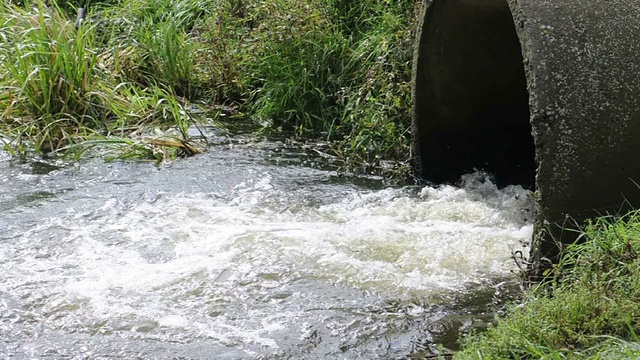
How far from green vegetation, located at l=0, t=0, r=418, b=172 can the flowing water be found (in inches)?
17.7

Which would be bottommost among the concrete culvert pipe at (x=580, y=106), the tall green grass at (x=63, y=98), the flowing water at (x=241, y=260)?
the flowing water at (x=241, y=260)

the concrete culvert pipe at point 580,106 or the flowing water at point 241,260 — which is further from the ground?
the concrete culvert pipe at point 580,106

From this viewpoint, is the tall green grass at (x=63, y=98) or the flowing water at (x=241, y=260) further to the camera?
the tall green grass at (x=63, y=98)

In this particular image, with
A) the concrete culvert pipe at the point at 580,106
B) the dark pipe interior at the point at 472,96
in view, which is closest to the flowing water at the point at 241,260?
the dark pipe interior at the point at 472,96

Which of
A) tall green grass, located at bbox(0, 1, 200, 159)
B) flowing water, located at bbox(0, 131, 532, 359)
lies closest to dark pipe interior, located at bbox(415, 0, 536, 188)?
flowing water, located at bbox(0, 131, 532, 359)

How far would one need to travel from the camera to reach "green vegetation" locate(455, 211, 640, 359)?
12.6 feet

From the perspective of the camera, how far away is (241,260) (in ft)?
18.0

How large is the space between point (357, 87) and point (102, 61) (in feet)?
8.50

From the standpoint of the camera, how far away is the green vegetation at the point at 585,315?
3.83 m

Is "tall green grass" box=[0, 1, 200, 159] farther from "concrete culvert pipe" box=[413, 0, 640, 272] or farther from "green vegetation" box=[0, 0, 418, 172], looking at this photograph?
"concrete culvert pipe" box=[413, 0, 640, 272]

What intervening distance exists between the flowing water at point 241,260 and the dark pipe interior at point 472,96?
0.28m

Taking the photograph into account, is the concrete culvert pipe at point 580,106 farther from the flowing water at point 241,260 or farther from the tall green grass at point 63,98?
the tall green grass at point 63,98

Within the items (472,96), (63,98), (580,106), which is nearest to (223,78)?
(63,98)

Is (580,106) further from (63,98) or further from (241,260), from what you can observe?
(63,98)
